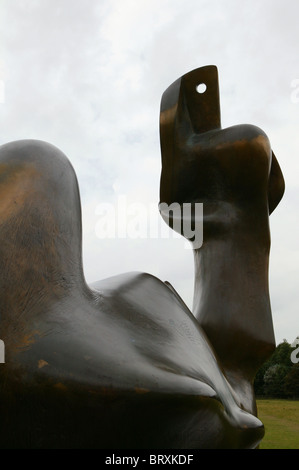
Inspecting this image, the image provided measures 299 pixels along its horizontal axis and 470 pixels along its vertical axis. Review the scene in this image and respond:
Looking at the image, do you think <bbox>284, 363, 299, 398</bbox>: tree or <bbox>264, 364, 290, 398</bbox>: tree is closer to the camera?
<bbox>284, 363, 299, 398</bbox>: tree

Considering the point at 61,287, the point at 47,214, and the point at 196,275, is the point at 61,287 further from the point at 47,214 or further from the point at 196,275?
the point at 196,275

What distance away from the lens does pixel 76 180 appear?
7.97 ft

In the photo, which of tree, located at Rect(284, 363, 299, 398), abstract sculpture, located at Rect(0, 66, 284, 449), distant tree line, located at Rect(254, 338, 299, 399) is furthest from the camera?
distant tree line, located at Rect(254, 338, 299, 399)

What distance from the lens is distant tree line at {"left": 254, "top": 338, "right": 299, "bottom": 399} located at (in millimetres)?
31250

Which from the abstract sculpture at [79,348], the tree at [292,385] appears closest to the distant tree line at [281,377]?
the tree at [292,385]

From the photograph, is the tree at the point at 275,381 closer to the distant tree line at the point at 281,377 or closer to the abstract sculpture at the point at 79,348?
the distant tree line at the point at 281,377

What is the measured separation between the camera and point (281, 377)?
32781 millimetres

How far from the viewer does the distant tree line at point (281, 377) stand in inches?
1230

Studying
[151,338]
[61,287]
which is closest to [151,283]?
[151,338]

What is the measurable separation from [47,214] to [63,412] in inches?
30.9

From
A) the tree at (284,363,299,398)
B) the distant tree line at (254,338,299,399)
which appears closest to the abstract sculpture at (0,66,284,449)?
the distant tree line at (254,338,299,399)

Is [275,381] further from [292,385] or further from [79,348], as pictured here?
[79,348]

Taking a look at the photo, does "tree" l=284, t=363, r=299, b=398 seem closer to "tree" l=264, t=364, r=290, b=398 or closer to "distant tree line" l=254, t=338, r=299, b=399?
"distant tree line" l=254, t=338, r=299, b=399

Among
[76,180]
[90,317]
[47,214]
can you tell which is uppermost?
[76,180]
